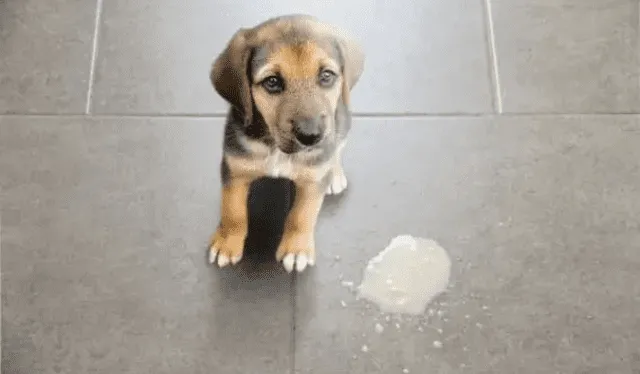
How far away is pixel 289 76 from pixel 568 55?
99 centimetres

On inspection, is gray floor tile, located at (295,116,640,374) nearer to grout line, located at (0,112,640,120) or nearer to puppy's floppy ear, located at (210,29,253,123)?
grout line, located at (0,112,640,120)

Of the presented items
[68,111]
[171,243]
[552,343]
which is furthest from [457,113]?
[68,111]

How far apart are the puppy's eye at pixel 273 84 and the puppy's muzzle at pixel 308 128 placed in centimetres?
7

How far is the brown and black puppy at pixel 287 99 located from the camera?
1450 millimetres

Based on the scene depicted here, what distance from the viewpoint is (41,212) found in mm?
1887

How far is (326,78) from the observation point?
1486 millimetres

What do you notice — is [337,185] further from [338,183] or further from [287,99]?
[287,99]

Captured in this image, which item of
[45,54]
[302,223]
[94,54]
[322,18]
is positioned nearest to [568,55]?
[322,18]

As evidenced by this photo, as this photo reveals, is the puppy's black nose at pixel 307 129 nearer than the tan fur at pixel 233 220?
Yes

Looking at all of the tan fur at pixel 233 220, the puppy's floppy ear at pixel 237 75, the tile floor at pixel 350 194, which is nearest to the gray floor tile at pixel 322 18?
the tile floor at pixel 350 194

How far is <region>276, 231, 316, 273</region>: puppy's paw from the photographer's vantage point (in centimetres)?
180

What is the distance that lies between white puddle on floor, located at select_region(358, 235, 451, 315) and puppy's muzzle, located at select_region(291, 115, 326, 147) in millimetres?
473

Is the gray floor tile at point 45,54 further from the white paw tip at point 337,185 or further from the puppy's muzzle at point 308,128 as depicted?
the puppy's muzzle at point 308,128

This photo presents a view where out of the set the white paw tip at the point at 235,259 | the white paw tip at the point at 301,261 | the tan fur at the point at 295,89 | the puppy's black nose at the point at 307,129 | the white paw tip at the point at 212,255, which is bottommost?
the white paw tip at the point at 301,261
